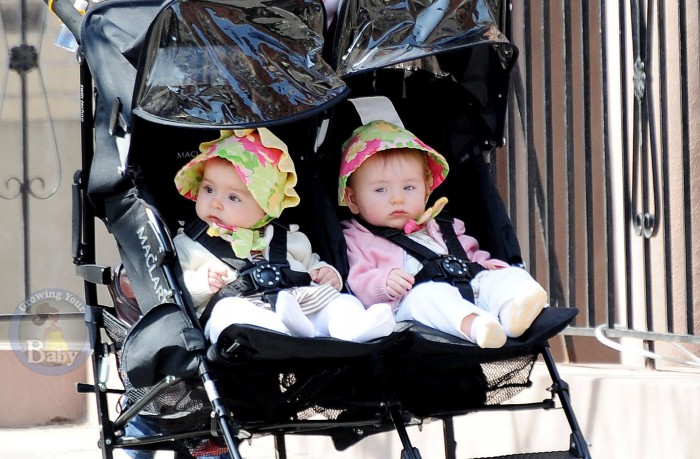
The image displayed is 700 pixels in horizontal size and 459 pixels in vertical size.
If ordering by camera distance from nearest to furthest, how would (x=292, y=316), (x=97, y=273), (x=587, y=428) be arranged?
(x=292, y=316), (x=97, y=273), (x=587, y=428)

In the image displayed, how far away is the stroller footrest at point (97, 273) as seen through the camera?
3982 mm

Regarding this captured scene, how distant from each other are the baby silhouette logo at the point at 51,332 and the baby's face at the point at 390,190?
343 cm

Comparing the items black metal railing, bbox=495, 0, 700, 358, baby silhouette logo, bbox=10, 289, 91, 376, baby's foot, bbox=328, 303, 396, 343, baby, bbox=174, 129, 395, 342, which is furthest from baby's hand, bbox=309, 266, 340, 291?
baby silhouette logo, bbox=10, 289, 91, 376

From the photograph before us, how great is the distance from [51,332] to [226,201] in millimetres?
3693

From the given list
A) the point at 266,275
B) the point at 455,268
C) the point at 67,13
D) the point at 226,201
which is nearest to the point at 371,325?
the point at 266,275

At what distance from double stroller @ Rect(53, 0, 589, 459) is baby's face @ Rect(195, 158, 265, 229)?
0.56 feet

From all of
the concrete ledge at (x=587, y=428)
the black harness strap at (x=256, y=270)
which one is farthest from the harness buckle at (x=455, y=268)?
the concrete ledge at (x=587, y=428)

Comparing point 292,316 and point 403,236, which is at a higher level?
point 403,236

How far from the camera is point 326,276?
3.89 metres

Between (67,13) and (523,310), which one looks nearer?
(523,310)

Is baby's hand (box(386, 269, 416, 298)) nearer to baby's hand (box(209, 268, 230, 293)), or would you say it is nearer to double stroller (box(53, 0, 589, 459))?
double stroller (box(53, 0, 589, 459))

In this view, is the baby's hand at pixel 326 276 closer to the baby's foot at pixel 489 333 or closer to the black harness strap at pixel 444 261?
the black harness strap at pixel 444 261

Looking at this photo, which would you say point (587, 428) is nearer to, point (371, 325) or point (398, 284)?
point (398, 284)

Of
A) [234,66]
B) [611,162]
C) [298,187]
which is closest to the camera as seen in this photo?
[234,66]
